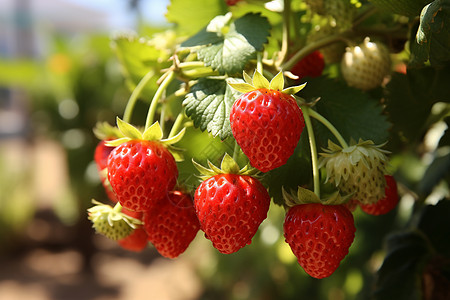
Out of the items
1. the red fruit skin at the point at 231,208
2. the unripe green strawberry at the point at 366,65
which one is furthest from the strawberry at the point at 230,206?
the unripe green strawberry at the point at 366,65

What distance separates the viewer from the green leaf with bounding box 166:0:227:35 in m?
0.69

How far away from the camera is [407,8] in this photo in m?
0.53

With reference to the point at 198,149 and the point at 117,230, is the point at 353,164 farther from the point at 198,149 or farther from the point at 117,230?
the point at 117,230

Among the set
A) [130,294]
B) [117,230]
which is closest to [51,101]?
[130,294]

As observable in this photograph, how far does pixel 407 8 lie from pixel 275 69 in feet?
0.56

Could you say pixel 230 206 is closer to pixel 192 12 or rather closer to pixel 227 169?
pixel 227 169

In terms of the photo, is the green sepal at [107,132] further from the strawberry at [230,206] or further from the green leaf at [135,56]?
the strawberry at [230,206]

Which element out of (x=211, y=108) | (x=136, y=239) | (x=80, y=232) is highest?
(x=211, y=108)

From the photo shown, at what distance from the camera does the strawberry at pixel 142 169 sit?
56cm

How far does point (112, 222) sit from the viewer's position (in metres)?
0.61

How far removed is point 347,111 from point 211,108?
0.20 metres

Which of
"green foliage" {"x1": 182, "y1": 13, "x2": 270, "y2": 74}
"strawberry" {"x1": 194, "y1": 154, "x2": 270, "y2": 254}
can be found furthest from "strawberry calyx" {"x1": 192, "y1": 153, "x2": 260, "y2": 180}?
"green foliage" {"x1": 182, "y1": 13, "x2": 270, "y2": 74}

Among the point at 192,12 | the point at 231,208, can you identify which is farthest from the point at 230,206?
the point at 192,12

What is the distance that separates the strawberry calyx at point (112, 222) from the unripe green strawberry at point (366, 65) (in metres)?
0.37
